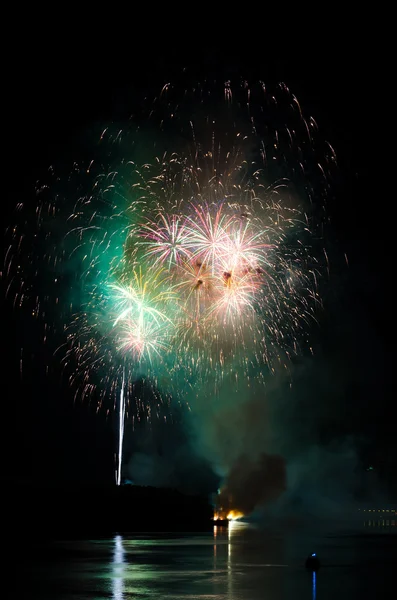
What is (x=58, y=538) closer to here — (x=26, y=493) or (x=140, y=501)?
(x=26, y=493)

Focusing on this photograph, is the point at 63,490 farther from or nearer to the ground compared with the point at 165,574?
farther from the ground

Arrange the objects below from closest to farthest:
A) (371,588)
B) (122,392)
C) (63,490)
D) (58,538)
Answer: (371,588) → (122,392) → (58,538) → (63,490)

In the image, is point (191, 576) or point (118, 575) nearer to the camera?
point (118, 575)

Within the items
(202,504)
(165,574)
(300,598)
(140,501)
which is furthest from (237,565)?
(202,504)

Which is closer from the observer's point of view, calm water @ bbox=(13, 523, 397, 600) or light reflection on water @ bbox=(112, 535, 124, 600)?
light reflection on water @ bbox=(112, 535, 124, 600)

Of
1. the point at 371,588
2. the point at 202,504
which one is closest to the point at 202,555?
the point at 371,588

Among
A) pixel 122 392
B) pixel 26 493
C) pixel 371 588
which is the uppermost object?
pixel 122 392

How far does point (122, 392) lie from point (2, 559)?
521 inches

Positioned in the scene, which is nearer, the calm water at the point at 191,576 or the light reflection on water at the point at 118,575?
the light reflection on water at the point at 118,575

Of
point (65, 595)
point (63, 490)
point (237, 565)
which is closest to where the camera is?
point (65, 595)

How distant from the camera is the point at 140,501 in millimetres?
80188

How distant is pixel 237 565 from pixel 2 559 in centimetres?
1175

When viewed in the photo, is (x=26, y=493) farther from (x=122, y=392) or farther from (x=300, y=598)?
(x=300, y=598)

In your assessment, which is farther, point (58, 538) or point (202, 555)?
point (58, 538)
